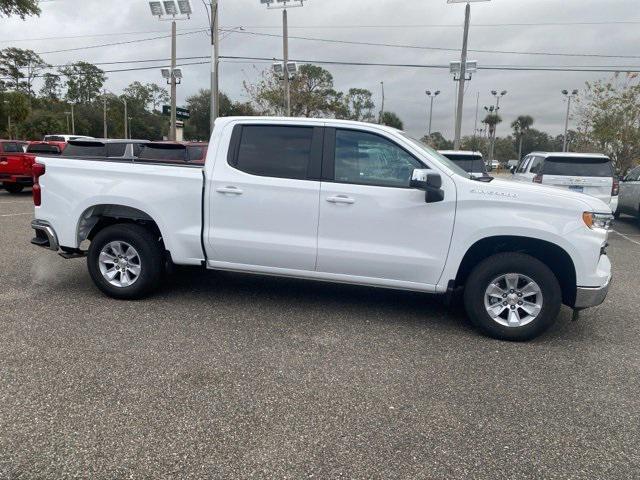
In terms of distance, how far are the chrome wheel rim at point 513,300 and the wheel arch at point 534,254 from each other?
0.94ft

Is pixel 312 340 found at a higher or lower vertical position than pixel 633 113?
lower

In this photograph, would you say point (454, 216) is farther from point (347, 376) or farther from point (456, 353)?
point (347, 376)

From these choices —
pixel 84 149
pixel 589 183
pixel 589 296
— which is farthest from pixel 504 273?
pixel 589 183

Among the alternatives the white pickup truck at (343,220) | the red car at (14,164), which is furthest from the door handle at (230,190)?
the red car at (14,164)

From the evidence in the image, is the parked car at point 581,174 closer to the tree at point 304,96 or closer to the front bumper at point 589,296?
the front bumper at point 589,296

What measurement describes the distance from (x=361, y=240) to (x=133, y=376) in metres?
2.23

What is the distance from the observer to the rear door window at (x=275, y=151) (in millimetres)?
4703

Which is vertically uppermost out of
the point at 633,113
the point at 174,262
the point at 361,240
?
the point at 633,113

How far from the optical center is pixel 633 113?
77.2 ft

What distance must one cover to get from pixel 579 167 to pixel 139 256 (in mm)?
9511

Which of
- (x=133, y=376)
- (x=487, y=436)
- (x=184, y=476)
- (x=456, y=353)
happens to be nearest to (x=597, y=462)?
(x=487, y=436)

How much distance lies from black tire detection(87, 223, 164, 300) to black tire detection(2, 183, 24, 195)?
13069mm

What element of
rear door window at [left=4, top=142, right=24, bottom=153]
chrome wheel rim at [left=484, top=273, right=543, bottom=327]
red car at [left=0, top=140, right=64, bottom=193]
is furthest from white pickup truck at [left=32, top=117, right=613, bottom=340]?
rear door window at [left=4, top=142, right=24, bottom=153]

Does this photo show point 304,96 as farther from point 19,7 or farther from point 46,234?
point 46,234
